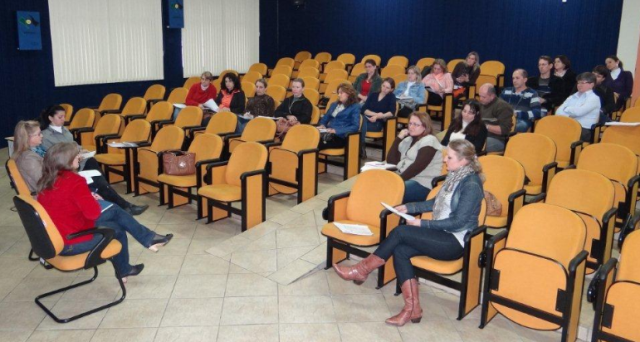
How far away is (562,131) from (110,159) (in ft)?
17.6

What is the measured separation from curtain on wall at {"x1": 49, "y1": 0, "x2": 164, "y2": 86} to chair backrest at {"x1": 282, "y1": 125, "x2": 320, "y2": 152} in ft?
18.4

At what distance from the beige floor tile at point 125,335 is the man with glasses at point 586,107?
17.4 feet

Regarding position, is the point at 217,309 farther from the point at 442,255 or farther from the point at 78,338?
the point at 442,255

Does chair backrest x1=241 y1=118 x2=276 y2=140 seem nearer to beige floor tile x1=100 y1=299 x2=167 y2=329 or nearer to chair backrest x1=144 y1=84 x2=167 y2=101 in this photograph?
beige floor tile x1=100 y1=299 x2=167 y2=329

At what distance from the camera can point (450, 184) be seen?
403 cm

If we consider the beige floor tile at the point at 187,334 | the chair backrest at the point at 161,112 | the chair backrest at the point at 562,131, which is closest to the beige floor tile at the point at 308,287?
the beige floor tile at the point at 187,334

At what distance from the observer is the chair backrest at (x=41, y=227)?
146 inches

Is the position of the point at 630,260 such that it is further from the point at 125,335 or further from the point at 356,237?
the point at 125,335

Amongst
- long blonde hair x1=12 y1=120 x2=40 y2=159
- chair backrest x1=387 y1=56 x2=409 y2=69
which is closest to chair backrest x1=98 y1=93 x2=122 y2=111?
long blonde hair x1=12 y1=120 x2=40 y2=159

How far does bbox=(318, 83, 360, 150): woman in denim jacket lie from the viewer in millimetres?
7023

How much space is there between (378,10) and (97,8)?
6.01 meters

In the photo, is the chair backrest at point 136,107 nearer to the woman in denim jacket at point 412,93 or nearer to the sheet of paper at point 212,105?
the sheet of paper at point 212,105

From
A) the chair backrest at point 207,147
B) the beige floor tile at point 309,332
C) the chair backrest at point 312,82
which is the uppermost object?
the chair backrest at point 312,82

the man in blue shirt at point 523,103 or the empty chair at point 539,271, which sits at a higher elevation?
the man in blue shirt at point 523,103
